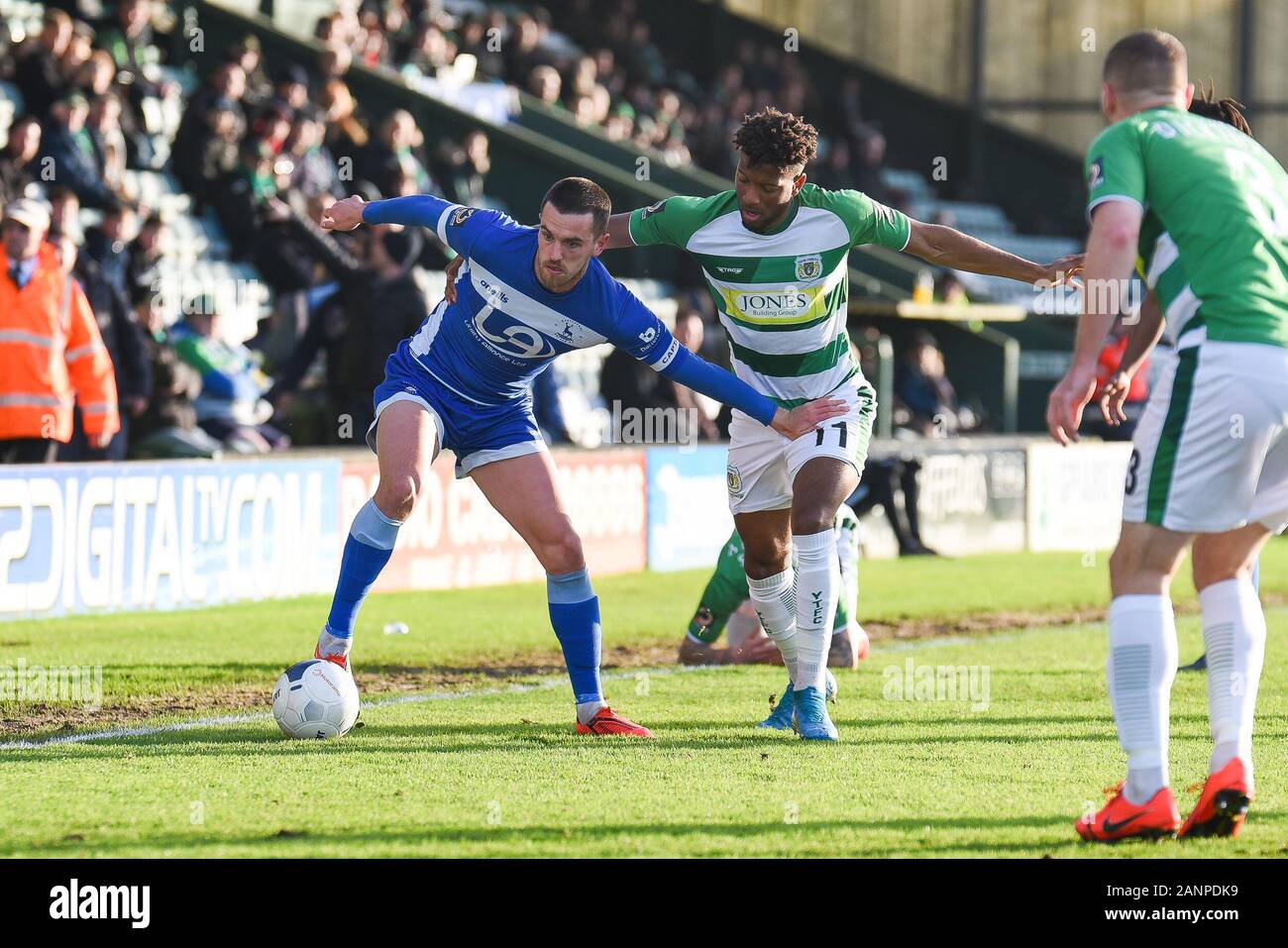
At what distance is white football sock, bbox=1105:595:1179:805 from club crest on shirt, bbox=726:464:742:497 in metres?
2.78

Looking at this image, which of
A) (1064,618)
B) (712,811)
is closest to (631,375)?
(1064,618)

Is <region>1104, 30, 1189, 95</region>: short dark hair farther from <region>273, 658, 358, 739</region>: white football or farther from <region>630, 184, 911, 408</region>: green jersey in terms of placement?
<region>273, 658, 358, 739</region>: white football

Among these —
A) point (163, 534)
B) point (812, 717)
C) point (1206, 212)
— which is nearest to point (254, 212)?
point (163, 534)

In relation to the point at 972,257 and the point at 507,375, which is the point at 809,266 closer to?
the point at 972,257

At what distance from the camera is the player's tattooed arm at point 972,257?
734 cm

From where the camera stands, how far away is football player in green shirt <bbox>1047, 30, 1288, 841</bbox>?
514 cm

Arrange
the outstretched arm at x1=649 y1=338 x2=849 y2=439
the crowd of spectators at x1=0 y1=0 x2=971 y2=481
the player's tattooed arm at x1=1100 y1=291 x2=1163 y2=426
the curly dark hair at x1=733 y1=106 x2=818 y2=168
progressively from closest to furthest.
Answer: the player's tattooed arm at x1=1100 y1=291 x2=1163 y2=426 → the outstretched arm at x1=649 y1=338 x2=849 y2=439 → the curly dark hair at x1=733 y1=106 x2=818 y2=168 → the crowd of spectators at x1=0 y1=0 x2=971 y2=481

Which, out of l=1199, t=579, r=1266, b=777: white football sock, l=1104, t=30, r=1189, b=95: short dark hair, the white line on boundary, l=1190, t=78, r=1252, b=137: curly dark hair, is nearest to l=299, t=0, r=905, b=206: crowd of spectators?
the white line on boundary

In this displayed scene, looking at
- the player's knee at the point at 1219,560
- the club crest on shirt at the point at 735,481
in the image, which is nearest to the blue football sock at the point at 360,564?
the club crest on shirt at the point at 735,481

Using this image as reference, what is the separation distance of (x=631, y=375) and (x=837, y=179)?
1207 centimetres

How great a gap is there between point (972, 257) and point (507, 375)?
1883mm

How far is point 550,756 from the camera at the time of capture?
6750mm

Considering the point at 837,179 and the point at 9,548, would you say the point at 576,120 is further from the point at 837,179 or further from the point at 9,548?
the point at 9,548

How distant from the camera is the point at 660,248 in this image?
20047mm
